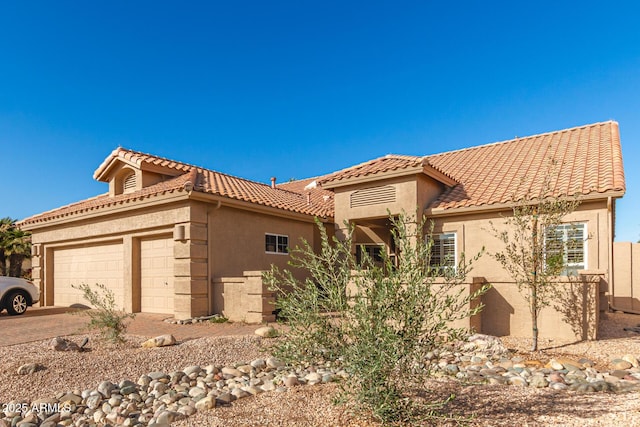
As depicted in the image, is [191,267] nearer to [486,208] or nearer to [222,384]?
[222,384]

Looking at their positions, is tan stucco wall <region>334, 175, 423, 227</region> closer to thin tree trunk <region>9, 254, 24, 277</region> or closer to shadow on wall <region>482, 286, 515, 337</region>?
shadow on wall <region>482, 286, 515, 337</region>

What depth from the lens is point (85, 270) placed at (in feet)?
48.8

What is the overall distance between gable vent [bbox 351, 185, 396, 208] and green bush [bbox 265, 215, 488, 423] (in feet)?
26.0

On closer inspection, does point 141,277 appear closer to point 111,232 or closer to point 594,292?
point 111,232

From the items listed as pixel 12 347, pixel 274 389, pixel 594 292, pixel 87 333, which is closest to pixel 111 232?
pixel 87 333

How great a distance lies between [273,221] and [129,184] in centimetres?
548

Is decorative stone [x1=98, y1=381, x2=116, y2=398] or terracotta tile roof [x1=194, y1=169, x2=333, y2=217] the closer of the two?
decorative stone [x1=98, y1=381, x2=116, y2=398]

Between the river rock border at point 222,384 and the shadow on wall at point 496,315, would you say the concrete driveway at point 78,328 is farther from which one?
the shadow on wall at point 496,315

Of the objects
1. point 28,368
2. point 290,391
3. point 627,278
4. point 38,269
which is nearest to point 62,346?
point 28,368

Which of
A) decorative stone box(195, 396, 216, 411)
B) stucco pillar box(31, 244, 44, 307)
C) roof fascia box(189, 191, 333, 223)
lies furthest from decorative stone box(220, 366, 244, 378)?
stucco pillar box(31, 244, 44, 307)

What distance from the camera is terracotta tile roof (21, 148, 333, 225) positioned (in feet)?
40.0

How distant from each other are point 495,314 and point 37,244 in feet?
54.1

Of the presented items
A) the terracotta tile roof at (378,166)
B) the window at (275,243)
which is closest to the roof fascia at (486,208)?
the terracotta tile roof at (378,166)

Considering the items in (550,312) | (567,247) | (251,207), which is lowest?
(550,312)
